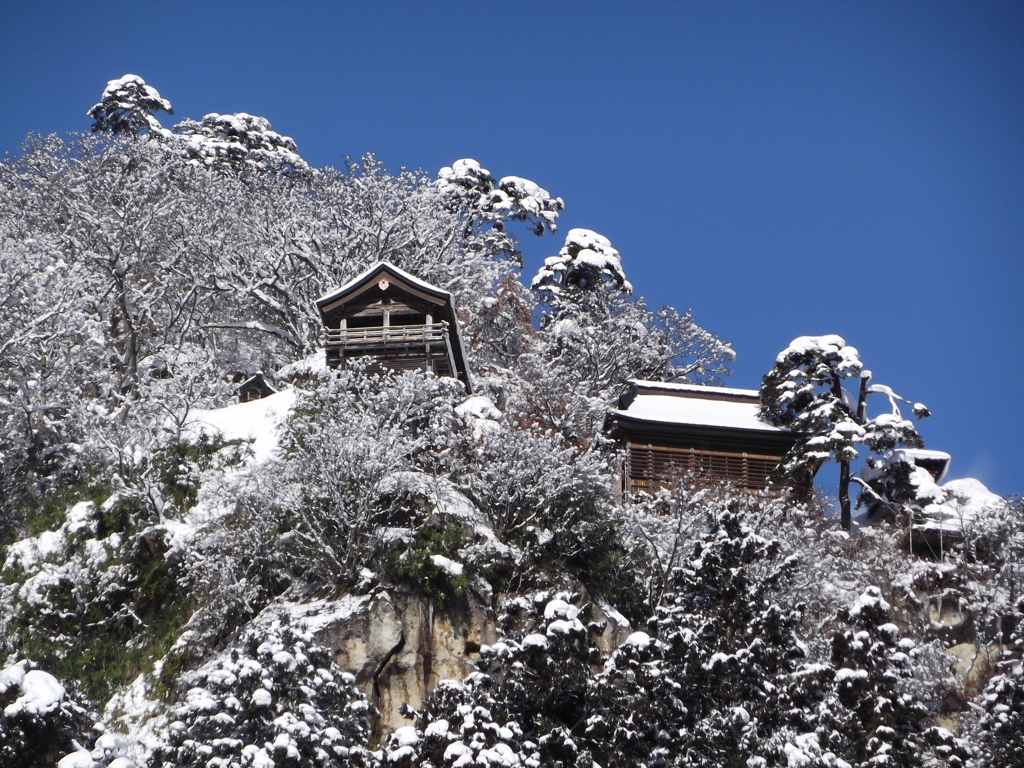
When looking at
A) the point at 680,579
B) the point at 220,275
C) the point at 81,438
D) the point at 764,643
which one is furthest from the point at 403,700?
the point at 220,275

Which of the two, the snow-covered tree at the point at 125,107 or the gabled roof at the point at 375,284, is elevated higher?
the snow-covered tree at the point at 125,107

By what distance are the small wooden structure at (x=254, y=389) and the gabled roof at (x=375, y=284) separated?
7063 millimetres

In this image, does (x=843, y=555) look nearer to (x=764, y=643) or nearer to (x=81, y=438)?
(x=764, y=643)

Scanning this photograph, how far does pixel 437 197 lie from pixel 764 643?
30.4 m

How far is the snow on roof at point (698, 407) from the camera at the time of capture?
1412 inches

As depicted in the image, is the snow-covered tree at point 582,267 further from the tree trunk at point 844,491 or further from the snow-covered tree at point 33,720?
the snow-covered tree at point 33,720

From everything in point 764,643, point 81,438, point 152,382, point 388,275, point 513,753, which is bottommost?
point 513,753

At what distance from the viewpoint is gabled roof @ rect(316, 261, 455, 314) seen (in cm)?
3419

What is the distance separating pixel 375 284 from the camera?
114ft

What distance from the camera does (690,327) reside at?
153 feet

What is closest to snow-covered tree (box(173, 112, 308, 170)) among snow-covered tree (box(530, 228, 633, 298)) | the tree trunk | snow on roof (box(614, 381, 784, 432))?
snow-covered tree (box(530, 228, 633, 298))

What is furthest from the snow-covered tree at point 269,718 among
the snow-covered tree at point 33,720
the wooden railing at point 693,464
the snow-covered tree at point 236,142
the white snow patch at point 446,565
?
the snow-covered tree at point 236,142

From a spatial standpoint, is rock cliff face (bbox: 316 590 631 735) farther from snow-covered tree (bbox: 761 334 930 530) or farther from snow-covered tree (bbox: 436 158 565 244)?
snow-covered tree (bbox: 436 158 565 244)

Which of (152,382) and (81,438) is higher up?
(152,382)
